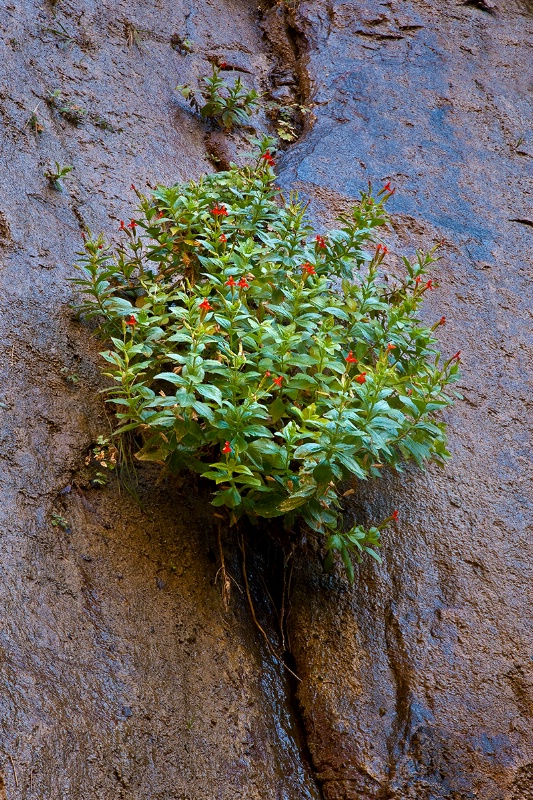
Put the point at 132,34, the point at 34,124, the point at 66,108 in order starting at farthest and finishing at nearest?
1. the point at 132,34
2. the point at 66,108
3. the point at 34,124

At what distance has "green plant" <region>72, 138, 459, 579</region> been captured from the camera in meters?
3.05

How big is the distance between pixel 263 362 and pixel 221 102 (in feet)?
11.2

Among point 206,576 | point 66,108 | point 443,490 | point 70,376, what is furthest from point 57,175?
point 443,490

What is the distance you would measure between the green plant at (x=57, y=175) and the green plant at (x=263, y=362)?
754mm

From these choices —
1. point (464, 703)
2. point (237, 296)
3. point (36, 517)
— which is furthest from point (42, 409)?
point (464, 703)

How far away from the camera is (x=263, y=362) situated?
3.24 metres

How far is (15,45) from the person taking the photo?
5320 mm

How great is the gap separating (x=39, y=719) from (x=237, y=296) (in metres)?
1.95

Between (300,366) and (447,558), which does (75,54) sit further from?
(447,558)

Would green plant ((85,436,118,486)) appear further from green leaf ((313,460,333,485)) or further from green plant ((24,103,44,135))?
green plant ((24,103,44,135))

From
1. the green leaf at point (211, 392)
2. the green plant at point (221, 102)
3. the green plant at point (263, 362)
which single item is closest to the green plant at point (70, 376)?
the green plant at point (263, 362)

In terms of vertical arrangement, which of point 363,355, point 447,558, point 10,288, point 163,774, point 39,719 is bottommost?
point 163,774

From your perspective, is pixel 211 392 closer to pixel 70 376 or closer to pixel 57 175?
pixel 70 376

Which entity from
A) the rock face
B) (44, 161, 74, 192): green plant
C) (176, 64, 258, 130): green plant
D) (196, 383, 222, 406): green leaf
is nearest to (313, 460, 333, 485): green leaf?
(196, 383, 222, 406): green leaf
